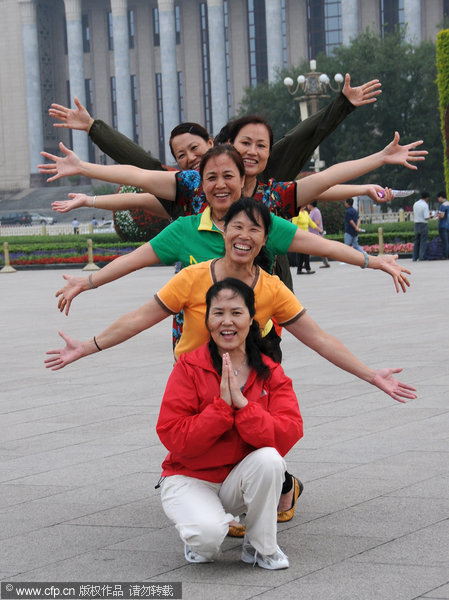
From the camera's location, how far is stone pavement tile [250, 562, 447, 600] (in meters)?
3.35

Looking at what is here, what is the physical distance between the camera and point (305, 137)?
15.6 feet

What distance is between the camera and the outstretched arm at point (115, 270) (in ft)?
13.8

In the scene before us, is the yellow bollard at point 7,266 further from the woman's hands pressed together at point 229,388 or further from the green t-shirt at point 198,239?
the woman's hands pressed together at point 229,388

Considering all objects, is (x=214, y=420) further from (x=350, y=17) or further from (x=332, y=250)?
(x=350, y=17)

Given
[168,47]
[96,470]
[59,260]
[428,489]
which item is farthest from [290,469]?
[168,47]

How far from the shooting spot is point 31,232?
4491 centimetres

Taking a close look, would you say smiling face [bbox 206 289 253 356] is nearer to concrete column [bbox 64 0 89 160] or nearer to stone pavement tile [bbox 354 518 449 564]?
stone pavement tile [bbox 354 518 449 564]

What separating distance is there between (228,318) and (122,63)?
208 ft

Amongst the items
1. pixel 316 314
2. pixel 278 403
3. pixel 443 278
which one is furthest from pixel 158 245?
pixel 443 278

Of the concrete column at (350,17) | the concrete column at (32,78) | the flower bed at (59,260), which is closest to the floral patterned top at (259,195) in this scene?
the flower bed at (59,260)

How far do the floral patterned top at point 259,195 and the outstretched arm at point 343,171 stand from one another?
0.16 feet

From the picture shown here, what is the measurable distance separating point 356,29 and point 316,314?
163 ft

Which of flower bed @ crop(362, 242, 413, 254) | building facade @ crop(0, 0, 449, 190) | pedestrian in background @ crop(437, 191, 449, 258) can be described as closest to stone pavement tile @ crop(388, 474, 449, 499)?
pedestrian in background @ crop(437, 191, 449, 258)

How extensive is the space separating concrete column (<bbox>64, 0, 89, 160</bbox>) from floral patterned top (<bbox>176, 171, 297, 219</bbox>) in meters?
61.5
